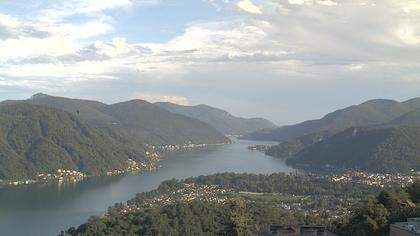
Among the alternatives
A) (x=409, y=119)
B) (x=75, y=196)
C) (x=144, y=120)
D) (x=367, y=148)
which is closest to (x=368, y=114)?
(x=409, y=119)

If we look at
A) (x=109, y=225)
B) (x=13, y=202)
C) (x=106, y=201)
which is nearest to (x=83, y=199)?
(x=106, y=201)

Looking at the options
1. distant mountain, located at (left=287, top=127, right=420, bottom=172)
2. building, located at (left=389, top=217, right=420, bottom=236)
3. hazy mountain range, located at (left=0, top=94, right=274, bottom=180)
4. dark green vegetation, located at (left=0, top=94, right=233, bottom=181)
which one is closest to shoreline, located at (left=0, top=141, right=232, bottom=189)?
dark green vegetation, located at (left=0, top=94, right=233, bottom=181)

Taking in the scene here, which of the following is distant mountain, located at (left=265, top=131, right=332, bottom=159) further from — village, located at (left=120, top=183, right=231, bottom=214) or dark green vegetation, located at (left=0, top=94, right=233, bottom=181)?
village, located at (left=120, top=183, right=231, bottom=214)

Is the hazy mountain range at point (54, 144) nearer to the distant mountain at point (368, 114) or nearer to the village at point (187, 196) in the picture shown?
the village at point (187, 196)

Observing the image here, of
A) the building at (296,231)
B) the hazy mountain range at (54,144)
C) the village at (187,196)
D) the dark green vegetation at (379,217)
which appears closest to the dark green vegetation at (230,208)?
the village at (187,196)

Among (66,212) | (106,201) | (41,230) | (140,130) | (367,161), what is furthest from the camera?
(140,130)

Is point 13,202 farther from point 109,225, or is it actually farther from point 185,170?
point 185,170

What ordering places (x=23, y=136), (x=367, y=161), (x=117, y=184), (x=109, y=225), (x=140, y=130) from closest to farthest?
1. (x=109, y=225)
2. (x=117, y=184)
3. (x=367, y=161)
4. (x=23, y=136)
5. (x=140, y=130)
